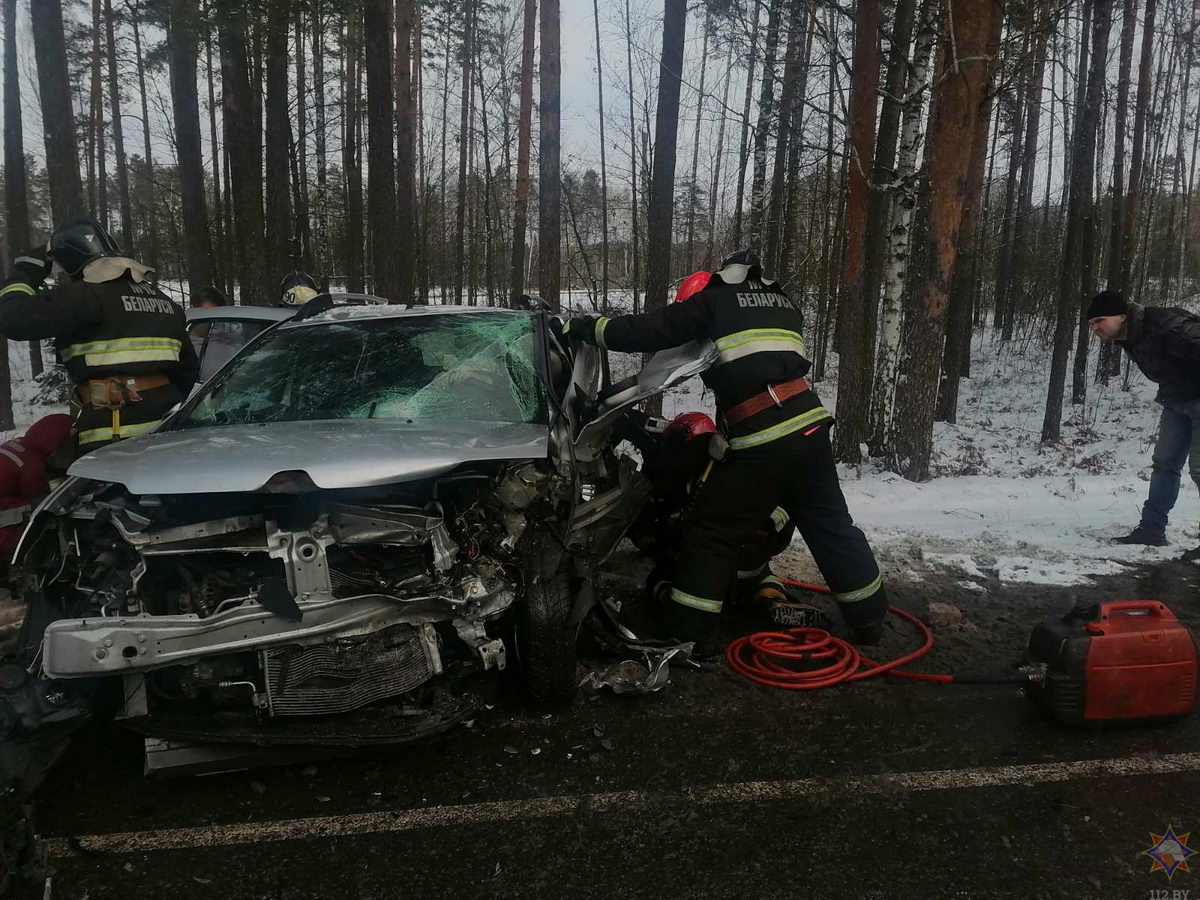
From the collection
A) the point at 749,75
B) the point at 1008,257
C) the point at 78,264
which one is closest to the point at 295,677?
the point at 78,264

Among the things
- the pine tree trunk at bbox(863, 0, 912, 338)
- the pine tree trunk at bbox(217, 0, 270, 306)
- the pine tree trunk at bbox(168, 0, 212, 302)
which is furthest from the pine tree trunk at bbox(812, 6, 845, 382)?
the pine tree trunk at bbox(168, 0, 212, 302)

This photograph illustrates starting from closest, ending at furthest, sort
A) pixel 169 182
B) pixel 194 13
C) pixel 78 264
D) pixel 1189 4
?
pixel 78 264 → pixel 194 13 → pixel 1189 4 → pixel 169 182

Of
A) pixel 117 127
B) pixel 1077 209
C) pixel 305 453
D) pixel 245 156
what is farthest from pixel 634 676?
pixel 117 127

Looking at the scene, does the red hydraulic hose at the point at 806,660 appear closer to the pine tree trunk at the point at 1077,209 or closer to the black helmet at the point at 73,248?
the black helmet at the point at 73,248

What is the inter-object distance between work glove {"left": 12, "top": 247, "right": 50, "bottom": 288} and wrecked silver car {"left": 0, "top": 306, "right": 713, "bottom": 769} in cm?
137

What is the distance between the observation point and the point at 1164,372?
5.12m

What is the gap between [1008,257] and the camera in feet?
68.8

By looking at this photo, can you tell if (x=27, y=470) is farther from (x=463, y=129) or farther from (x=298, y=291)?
(x=463, y=129)

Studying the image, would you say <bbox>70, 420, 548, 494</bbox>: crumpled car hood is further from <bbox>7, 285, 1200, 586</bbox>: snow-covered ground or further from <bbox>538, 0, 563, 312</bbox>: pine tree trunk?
<bbox>538, 0, 563, 312</bbox>: pine tree trunk

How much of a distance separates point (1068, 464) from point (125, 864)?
1015 cm

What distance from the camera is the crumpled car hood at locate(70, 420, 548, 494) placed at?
245cm

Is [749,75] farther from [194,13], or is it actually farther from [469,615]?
[469,615]

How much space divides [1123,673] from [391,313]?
3.70m

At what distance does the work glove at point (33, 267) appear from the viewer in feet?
12.5
